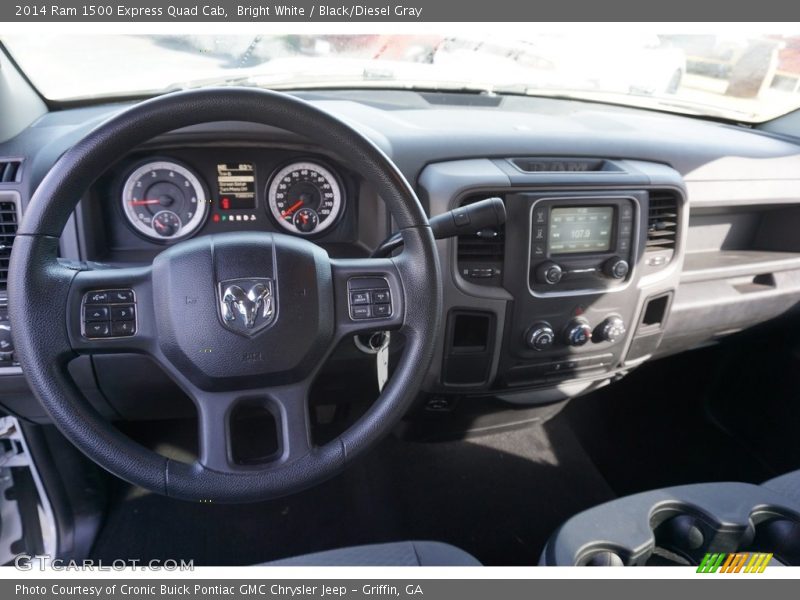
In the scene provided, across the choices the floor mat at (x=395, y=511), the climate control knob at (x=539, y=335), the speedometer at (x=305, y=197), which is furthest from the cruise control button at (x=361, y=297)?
the floor mat at (x=395, y=511)

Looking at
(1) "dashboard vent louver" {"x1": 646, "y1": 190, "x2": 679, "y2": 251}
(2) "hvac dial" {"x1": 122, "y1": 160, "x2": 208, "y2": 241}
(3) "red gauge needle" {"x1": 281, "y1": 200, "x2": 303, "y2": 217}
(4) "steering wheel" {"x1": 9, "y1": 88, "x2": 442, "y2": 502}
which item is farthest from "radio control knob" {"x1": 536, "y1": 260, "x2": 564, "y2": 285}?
(2) "hvac dial" {"x1": 122, "y1": 160, "x2": 208, "y2": 241}

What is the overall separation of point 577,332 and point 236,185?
102cm

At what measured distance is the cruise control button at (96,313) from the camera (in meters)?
1.00

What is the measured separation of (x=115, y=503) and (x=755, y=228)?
259cm

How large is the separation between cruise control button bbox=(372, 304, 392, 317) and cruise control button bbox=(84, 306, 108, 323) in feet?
1.60

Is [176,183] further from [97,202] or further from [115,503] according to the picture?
[115,503]

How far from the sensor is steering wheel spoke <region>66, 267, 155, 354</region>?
39.3 inches

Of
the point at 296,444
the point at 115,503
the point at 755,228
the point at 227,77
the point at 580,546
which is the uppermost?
the point at 227,77

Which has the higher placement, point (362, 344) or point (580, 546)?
point (362, 344)

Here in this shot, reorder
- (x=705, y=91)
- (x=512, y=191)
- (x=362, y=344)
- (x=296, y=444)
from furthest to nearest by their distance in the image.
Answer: (x=705, y=91) → (x=512, y=191) → (x=362, y=344) → (x=296, y=444)

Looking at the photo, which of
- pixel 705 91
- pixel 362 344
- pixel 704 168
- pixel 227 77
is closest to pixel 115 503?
pixel 362 344

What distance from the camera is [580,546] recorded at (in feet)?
3.67

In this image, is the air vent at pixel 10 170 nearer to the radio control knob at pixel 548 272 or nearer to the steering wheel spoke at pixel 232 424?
the steering wheel spoke at pixel 232 424

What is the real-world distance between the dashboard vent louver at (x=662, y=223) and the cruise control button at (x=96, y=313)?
1.45 metres
